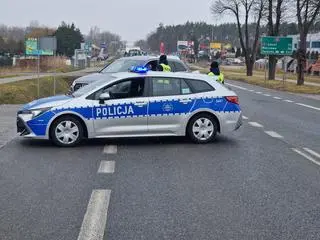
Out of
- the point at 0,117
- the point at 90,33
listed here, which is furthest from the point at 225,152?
the point at 90,33

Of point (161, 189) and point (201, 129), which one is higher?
point (201, 129)

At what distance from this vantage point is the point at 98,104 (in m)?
11.1

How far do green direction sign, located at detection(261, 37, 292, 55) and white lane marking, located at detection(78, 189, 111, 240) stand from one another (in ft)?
119

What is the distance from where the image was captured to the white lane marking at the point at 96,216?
5.48m

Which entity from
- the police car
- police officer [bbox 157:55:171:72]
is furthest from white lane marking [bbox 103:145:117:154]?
police officer [bbox 157:55:171:72]

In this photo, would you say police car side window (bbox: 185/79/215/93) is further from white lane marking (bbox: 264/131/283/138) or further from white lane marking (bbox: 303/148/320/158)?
white lane marking (bbox: 303/148/320/158)

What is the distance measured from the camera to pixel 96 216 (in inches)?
240

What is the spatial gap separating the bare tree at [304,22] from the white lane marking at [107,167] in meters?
29.5

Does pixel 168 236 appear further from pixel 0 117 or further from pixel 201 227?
pixel 0 117

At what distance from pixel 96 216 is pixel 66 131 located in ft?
16.7

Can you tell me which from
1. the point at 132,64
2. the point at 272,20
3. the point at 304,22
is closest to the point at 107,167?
the point at 132,64

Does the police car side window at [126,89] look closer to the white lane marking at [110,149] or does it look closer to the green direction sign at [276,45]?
the white lane marking at [110,149]

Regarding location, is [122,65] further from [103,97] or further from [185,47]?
[185,47]

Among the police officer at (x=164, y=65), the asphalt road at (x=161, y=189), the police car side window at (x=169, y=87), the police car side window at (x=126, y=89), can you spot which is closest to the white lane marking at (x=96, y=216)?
the asphalt road at (x=161, y=189)
